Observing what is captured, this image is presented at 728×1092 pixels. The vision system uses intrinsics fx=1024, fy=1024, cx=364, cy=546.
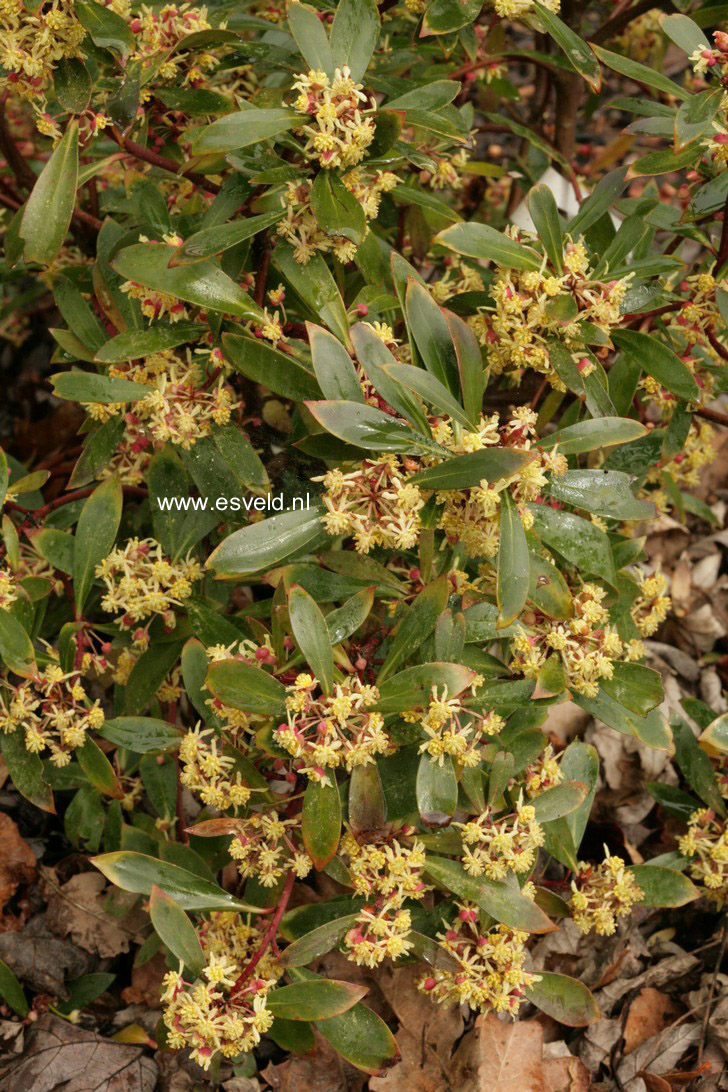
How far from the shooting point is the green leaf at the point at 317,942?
1.65m

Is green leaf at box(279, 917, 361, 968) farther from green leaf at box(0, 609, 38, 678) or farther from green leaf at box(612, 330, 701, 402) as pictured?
green leaf at box(612, 330, 701, 402)

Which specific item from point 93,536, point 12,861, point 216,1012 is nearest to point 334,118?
point 93,536

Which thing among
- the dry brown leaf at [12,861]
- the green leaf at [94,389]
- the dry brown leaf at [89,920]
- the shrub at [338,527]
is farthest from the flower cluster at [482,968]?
the green leaf at [94,389]

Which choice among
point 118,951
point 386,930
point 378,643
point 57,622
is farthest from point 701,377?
point 118,951

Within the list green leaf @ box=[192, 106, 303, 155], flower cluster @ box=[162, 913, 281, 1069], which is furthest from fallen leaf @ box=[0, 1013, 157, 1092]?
green leaf @ box=[192, 106, 303, 155]

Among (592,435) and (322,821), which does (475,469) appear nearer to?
(592,435)

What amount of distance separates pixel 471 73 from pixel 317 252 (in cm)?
105

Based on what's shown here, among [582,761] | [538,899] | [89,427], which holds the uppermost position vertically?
[89,427]

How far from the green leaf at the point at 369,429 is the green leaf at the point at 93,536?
58 centimetres

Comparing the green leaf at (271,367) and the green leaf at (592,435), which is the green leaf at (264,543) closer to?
the green leaf at (271,367)

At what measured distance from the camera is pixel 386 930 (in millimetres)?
1619

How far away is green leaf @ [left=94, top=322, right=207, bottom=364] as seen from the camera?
1803 mm

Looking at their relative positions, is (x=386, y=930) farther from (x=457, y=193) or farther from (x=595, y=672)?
(x=457, y=193)

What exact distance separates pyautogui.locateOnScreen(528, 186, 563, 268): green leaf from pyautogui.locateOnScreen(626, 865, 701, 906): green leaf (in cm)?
115
